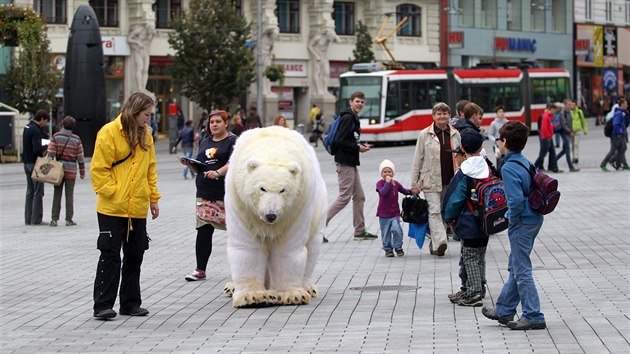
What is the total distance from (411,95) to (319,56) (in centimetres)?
1283

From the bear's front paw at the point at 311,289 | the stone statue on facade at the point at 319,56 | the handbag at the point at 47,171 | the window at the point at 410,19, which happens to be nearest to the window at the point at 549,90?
the stone statue on facade at the point at 319,56

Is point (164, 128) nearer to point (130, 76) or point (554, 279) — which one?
point (130, 76)

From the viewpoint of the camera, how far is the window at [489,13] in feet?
239

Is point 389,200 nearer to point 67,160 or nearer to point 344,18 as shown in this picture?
point 67,160

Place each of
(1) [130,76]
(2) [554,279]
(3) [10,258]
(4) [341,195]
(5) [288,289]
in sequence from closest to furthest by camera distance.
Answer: (5) [288,289], (2) [554,279], (3) [10,258], (4) [341,195], (1) [130,76]

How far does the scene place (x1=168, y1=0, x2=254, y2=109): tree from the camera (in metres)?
51.9

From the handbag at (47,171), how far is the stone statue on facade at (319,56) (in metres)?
43.0

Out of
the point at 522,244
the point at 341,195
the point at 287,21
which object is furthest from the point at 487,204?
the point at 287,21

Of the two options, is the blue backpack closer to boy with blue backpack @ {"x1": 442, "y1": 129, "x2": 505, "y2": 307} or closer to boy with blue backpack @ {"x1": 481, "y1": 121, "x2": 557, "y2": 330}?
boy with blue backpack @ {"x1": 442, "y1": 129, "x2": 505, "y2": 307}

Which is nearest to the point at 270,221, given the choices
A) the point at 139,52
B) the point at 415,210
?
the point at 415,210

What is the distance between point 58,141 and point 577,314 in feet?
38.9

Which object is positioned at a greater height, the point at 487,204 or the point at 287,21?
the point at 287,21

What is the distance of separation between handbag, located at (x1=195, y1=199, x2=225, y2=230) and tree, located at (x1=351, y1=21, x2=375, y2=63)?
49.0 m

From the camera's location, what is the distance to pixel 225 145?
12930mm
